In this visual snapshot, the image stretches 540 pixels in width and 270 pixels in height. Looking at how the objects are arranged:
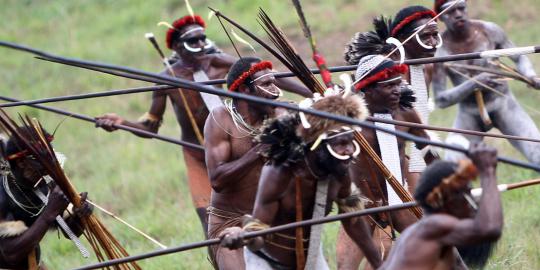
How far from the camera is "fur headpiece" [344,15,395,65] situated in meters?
9.33

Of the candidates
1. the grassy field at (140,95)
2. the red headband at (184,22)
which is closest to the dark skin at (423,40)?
the grassy field at (140,95)

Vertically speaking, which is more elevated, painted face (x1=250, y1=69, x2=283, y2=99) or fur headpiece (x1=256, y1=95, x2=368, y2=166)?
painted face (x1=250, y1=69, x2=283, y2=99)

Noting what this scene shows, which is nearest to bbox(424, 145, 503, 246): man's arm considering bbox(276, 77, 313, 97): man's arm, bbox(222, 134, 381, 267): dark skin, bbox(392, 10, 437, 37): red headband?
bbox(222, 134, 381, 267): dark skin

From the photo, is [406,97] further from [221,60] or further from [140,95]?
[140,95]

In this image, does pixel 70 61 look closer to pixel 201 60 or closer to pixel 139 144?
pixel 201 60

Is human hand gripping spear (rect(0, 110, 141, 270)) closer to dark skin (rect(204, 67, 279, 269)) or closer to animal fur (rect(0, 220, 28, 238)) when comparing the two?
animal fur (rect(0, 220, 28, 238))

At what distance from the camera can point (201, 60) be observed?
10617 mm

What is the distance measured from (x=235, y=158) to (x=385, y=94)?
1.07m

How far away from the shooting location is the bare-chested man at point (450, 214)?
6.03 metres

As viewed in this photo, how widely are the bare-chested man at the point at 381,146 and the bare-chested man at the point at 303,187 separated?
2.73ft

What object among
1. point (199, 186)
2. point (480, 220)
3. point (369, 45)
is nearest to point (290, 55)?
point (369, 45)

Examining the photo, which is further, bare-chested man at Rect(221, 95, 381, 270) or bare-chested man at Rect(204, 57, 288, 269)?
bare-chested man at Rect(204, 57, 288, 269)

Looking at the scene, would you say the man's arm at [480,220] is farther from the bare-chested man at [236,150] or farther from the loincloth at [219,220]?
the loincloth at [219,220]

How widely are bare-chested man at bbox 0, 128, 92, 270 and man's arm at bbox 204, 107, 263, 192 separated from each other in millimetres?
919
